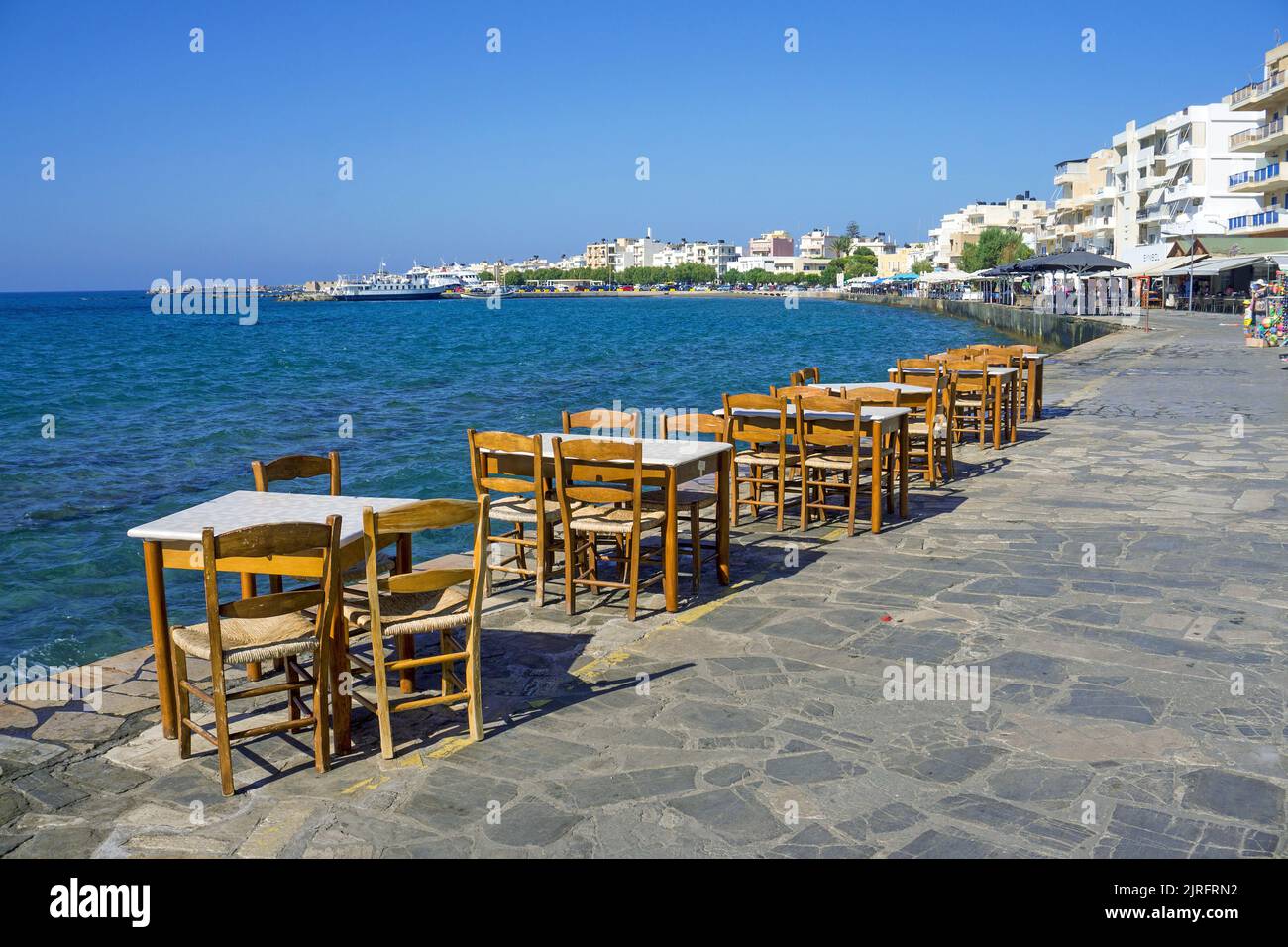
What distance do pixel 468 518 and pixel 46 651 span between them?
218 inches

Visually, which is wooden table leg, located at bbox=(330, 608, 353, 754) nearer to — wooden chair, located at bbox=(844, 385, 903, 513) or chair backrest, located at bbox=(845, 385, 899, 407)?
wooden chair, located at bbox=(844, 385, 903, 513)

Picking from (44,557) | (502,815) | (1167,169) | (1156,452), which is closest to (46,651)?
(44,557)

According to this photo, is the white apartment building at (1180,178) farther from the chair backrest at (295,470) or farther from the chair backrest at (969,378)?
the chair backrest at (295,470)

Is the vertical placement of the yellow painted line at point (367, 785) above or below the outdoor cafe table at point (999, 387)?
below

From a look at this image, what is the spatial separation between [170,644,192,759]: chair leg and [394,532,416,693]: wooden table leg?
0.97m

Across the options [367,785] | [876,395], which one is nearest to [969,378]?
[876,395]

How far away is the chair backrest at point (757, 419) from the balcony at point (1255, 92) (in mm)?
54219

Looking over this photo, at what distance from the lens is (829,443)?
335 inches

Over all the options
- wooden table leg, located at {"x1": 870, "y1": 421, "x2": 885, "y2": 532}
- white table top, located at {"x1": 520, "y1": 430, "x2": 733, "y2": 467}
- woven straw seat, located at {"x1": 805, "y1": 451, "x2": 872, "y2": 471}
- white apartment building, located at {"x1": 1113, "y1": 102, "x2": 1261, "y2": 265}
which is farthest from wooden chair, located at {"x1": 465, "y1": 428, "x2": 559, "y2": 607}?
white apartment building, located at {"x1": 1113, "y1": 102, "x2": 1261, "y2": 265}

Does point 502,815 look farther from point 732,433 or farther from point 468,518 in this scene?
point 732,433

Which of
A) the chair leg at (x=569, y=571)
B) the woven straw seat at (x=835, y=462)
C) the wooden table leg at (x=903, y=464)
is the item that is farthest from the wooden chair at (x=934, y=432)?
the chair leg at (x=569, y=571)

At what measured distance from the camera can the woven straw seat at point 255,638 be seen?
4.27 metres

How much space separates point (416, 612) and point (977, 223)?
6347 inches

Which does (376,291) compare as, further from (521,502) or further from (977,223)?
(521,502)
